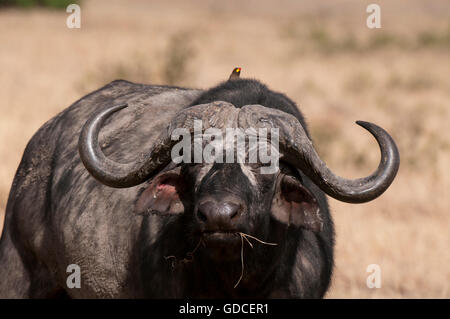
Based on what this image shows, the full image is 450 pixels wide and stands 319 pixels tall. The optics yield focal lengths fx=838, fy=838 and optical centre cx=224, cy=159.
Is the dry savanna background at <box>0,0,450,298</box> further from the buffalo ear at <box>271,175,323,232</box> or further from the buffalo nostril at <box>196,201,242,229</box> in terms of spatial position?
the buffalo nostril at <box>196,201,242,229</box>

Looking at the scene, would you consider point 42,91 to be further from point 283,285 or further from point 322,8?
point 322,8

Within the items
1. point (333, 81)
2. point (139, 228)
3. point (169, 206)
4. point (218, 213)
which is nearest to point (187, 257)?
point (169, 206)

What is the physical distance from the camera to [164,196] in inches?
193

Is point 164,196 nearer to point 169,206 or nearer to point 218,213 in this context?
point 169,206

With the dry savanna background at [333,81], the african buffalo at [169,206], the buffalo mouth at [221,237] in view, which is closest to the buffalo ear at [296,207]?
the african buffalo at [169,206]

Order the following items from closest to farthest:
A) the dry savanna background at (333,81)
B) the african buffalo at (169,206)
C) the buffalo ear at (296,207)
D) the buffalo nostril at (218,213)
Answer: the buffalo nostril at (218,213) < the african buffalo at (169,206) < the buffalo ear at (296,207) < the dry savanna background at (333,81)

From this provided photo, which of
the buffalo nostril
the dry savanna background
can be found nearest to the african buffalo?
the buffalo nostril

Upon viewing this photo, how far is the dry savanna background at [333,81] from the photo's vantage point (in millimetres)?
9117

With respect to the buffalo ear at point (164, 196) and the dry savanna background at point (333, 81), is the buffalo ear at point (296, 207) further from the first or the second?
the dry savanna background at point (333, 81)

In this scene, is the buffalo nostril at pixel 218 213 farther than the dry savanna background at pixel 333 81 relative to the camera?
No

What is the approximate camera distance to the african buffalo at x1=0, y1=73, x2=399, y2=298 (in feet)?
15.5

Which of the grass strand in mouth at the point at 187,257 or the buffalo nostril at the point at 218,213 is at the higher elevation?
the buffalo nostril at the point at 218,213

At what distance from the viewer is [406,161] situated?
41.3ft

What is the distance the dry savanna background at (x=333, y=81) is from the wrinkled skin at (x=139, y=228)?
2.31m
